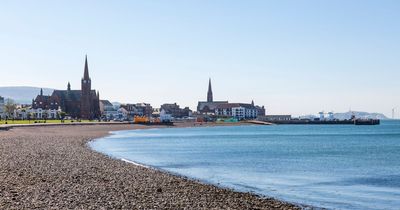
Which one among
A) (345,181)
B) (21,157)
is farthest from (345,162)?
(21,157)

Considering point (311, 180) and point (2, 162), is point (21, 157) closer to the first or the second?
point (2, 162)

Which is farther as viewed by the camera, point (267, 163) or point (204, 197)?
point (267, 163)

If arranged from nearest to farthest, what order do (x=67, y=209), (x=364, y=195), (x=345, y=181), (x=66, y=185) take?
(x=67, y=209), (x=66, y=185), (x=364, y=195), (x=345, y=181)

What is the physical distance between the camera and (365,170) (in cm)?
4388

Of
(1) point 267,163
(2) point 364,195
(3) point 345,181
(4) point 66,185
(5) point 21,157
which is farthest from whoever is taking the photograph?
(1) point 267,163

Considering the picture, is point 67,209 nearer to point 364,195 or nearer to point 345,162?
point 364,195

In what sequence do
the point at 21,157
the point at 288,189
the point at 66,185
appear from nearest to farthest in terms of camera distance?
the point at 66,185
the point at 288,189
the point at 21,157

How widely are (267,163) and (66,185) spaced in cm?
2709

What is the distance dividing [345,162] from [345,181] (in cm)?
1680

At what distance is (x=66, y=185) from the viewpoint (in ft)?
84.7

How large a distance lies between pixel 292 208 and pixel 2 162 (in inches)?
864

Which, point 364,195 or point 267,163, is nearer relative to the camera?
point 364,195

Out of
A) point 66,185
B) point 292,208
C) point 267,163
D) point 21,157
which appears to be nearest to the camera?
point 292,208

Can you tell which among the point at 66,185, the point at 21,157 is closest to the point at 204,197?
the point at 66,185
